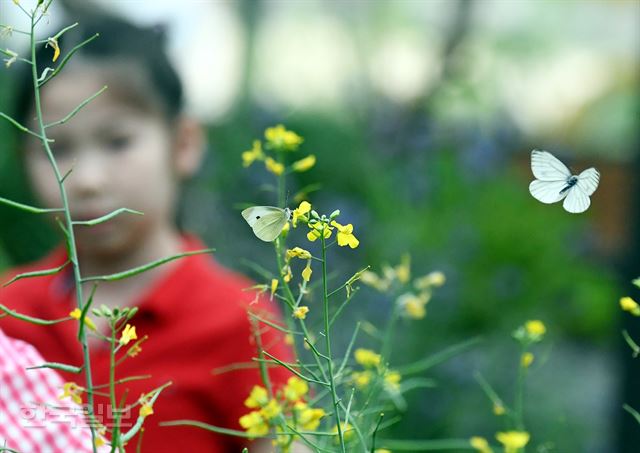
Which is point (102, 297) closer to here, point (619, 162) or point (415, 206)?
point (415, 206)

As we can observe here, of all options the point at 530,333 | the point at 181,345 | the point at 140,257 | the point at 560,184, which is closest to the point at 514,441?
the point at 530,333

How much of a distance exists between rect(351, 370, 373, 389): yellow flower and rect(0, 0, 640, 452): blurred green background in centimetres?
53

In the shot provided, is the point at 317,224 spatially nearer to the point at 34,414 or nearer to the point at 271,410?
the point at 271,410

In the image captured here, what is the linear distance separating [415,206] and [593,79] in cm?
Result: 565

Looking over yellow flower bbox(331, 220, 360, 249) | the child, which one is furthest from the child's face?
yellow flower bbox(331, 220, 360, 249)

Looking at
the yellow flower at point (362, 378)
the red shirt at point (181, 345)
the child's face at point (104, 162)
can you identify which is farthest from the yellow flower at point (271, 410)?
the child's face at point (104, 162)

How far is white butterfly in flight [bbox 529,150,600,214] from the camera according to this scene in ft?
1.77

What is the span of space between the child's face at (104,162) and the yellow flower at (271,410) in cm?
84

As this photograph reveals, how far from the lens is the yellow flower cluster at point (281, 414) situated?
2.12ft

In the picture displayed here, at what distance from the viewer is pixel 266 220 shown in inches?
21.7

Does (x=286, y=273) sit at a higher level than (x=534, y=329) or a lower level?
higher

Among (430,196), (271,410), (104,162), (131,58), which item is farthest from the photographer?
(430,196)

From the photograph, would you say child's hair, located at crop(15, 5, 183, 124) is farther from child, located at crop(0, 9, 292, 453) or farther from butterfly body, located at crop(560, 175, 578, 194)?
butterfly body, located at crop(560, 175, 578, 194)

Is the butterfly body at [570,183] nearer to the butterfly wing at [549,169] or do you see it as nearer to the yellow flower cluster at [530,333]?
the butterfly wing at [549,169]
